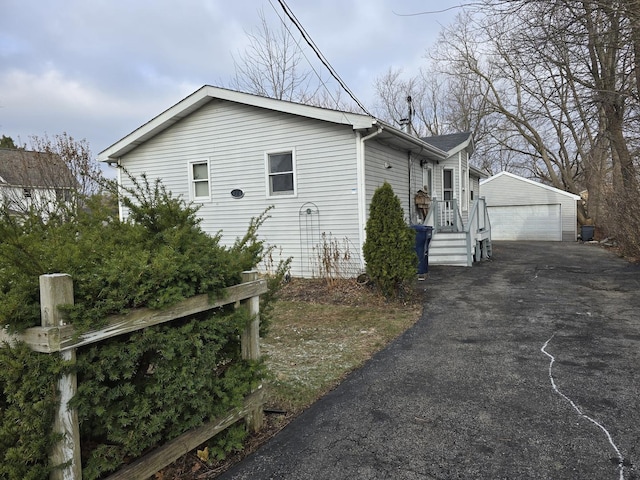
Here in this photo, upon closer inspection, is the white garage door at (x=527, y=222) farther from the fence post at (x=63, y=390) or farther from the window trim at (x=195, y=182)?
the fence post at (x=63, y=390)

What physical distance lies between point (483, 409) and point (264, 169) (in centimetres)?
787

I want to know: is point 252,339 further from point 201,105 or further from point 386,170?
point 201,105

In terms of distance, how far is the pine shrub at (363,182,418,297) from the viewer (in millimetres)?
6594

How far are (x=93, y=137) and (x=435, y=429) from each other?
44.9 ft

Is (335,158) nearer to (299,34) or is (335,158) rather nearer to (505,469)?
(299,34)

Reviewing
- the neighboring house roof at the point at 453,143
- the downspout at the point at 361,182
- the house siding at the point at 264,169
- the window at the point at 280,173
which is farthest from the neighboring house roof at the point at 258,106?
the neighboring house roof at the point at 453,143

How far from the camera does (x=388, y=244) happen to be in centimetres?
664

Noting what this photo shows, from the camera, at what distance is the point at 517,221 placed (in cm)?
2244

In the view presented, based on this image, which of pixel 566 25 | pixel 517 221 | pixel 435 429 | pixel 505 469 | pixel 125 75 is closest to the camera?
pixel 505 469

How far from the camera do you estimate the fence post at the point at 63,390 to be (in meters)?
1.73

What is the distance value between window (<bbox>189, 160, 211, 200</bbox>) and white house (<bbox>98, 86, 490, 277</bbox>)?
0.03m

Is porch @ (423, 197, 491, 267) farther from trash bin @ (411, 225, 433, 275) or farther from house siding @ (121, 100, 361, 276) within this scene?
house siding @ (121, 100, 361, 276)

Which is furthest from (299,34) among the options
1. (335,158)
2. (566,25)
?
(566,25)

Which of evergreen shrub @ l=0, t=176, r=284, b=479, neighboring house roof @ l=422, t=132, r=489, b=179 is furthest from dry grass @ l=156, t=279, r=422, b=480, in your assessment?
neighboring house roof @ l=422, t=132, r=489, b=179
